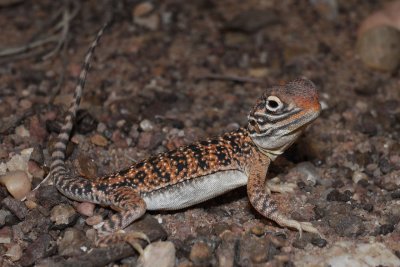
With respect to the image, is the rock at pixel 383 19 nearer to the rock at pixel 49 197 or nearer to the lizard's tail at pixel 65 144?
the lizard's tail at pixel 65 144

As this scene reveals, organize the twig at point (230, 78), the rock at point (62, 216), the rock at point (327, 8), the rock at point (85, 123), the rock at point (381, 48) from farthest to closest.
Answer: the rock at point (327, 8) < the rock at point (381, 48) < the twig at point (230, 78) < the rock at point (85, 123) < the rock at point (62, 216)

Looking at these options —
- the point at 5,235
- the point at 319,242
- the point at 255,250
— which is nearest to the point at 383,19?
the point at 319,242

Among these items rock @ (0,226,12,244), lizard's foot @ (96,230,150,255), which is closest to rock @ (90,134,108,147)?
rock @ (0,226,12,244)

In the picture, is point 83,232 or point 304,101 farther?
A: point 83,232

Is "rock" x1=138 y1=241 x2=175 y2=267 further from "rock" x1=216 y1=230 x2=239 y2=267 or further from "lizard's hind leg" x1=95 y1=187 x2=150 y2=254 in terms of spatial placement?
"rock" x1=216 y1=230 x2=239 y2=267

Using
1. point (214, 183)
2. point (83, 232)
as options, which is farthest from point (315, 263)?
point (83, 232)

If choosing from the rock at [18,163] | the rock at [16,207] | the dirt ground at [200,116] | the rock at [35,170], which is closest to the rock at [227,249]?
the dirt ground at [200,116]

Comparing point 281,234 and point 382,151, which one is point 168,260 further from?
point 382,151
